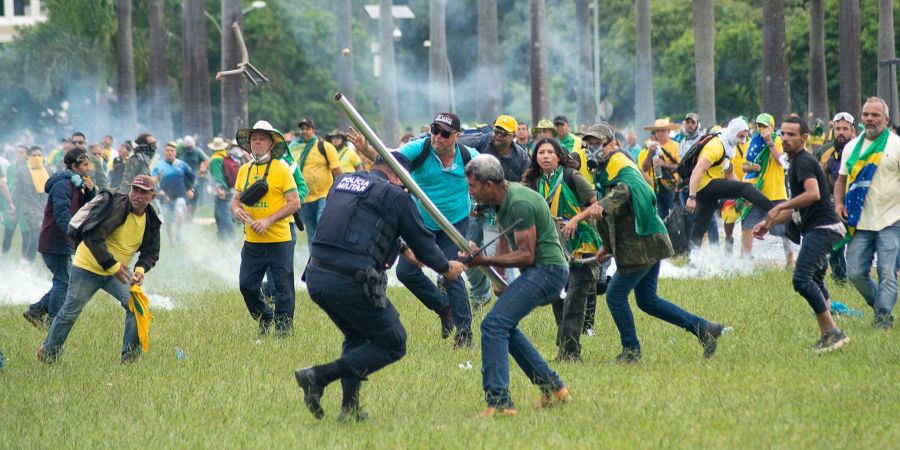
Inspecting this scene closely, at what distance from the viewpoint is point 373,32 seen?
3580 inches

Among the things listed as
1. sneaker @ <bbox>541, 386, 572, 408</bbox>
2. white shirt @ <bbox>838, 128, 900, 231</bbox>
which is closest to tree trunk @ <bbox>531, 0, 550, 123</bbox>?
white shirt @ <bbox>838, 128, 900, 231</bbox>

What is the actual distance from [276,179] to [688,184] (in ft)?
19.8

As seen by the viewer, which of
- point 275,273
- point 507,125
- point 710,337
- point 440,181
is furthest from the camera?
point 507,125

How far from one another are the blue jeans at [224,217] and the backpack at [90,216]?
12.3 meters

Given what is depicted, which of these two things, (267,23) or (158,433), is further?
(267,23)

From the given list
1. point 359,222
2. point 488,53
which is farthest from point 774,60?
point 359,222

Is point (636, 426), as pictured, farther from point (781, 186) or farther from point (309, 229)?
point (309, 229)

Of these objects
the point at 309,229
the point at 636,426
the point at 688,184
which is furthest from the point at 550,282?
the point at 309,229

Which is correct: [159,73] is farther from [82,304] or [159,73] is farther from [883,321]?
[883,321]

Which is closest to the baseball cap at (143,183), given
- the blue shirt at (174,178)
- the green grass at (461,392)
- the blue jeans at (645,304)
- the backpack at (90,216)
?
the backpack at (90,216)

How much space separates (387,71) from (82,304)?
24.3 m

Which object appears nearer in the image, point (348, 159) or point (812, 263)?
point (812, 263)

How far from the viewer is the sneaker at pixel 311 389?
805 cm

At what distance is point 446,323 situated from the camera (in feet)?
37.5
